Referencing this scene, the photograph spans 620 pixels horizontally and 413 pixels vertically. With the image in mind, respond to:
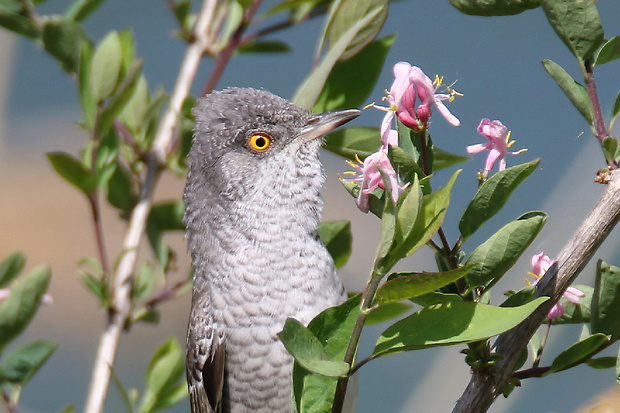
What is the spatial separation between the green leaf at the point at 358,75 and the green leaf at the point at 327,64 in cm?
21

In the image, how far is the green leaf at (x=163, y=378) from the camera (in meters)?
2.10

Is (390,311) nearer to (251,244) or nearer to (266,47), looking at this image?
(251,244)

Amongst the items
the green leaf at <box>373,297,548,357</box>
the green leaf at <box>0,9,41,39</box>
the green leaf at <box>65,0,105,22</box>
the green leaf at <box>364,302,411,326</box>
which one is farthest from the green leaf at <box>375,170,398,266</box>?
the green leaf at <box>65,0,105,22</box>

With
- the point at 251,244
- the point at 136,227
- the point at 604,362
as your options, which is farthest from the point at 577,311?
the point at 136,227

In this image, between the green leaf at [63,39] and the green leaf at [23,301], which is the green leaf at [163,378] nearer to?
the green leaf at [23,301]

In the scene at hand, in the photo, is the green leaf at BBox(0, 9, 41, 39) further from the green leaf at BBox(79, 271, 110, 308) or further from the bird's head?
Answer: the green leaf at BBox(79, 271, 110, 308)

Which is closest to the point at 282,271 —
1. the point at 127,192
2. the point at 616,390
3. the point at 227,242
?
the point at 227,242

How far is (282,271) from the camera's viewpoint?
6.35 ft

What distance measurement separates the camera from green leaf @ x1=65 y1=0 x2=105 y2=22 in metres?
2.30

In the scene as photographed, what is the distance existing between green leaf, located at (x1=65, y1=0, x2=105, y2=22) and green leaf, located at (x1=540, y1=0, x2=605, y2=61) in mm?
1625

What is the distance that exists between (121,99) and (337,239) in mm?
691

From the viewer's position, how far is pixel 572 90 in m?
1.13

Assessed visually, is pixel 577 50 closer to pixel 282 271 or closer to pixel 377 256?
pixel 377 256

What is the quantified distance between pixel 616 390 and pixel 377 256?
1.48 ft
